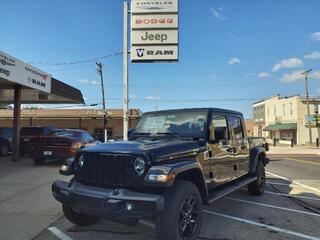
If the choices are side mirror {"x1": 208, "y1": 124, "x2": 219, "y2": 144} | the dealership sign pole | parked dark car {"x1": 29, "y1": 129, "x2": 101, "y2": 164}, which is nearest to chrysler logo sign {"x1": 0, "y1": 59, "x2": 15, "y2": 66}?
parked dark car {"x1": 29, "y1": 129, "x2": 101, "y2": 164}

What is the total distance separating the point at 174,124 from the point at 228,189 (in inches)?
58.7

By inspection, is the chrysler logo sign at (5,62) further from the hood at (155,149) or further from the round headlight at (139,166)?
the round headlight at (139,166)

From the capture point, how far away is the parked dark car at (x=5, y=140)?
21.2 meters

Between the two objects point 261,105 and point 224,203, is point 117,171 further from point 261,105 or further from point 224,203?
point 261,105

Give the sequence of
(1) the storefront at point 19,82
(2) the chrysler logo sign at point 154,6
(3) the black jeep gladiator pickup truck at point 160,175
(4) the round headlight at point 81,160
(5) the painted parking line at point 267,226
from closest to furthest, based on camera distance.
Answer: (3) the black jeep gladiator pickup truck at point 160,175
(4) the round headlight at point 81,160
(5) the painted parking line at point 267,226
(1) the storefront at point 19,82
(2) the chrysler logo sign at point 154,6

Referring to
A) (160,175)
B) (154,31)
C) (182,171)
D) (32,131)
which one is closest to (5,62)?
(32,131)

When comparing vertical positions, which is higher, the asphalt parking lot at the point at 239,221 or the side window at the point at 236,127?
the side window at the point at 236,127

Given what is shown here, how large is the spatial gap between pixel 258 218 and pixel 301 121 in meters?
53.1

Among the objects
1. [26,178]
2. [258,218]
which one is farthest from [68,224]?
[26,178]

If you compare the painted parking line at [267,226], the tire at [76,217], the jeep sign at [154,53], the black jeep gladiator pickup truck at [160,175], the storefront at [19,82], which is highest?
the jeep sign at [154,53]

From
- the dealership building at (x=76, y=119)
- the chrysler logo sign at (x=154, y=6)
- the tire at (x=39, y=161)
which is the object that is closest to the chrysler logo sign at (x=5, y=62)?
the tire at (x=39, y=161)

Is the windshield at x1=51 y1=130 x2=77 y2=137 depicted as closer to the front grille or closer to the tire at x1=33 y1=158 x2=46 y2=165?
the tire at x1=33 y1=158 x2=46 y2=165

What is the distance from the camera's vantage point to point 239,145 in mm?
8031

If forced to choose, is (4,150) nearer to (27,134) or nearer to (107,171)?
(27,134)
